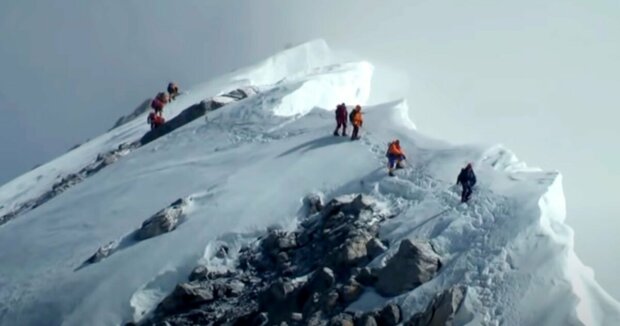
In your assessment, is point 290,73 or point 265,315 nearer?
point 265,315

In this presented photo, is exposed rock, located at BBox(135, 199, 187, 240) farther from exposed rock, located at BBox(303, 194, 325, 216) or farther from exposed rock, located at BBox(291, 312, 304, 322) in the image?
exposed rock, located at BBox(291, 312, 304, 322)

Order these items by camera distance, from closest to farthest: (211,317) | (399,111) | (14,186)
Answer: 1. (211,317)
2. (399,111)
3. (14,186)

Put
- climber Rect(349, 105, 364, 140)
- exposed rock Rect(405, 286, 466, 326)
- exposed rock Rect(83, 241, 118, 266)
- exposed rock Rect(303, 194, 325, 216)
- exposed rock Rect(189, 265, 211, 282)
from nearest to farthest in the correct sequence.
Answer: exposed rock Rect(405, 286, 466, 326) → exposed rock Rect(189, 265, 211, 282) → exposed rock Rect(303, 194, 325, 216) → exposed rock Rect(83, 241, 118, 266) → climber Rect(349, 105, 364, 140)

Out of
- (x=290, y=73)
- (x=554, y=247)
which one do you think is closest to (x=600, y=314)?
(x=554, y=247)

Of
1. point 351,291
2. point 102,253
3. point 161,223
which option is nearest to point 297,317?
point 351,291

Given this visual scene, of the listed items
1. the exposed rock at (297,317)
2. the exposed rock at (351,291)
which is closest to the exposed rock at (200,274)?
the exposed rock at (297,317)

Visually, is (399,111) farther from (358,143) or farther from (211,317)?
(211,317)

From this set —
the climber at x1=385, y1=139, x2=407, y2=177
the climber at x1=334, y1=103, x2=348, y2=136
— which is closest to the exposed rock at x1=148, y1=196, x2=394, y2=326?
the climber at x1=385, y1=139, x2=407, y2=177
